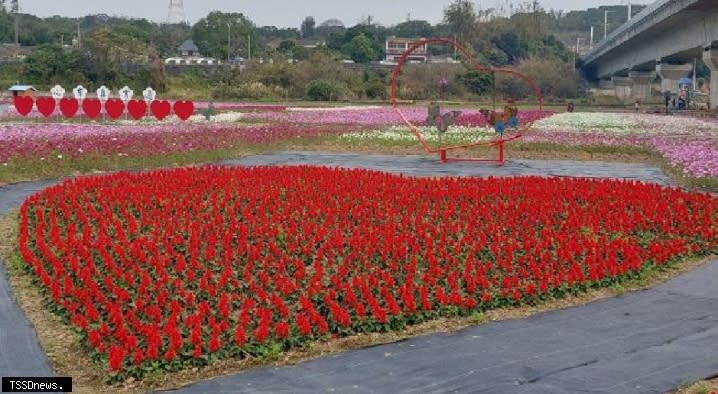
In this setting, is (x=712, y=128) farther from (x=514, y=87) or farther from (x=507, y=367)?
(x=514, y=87)

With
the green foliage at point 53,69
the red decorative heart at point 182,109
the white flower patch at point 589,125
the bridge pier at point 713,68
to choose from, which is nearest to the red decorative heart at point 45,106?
the red decorative heart at point 182,109

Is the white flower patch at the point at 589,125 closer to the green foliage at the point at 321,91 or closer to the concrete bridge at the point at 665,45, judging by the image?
the concrete bridge at the point at 665,45

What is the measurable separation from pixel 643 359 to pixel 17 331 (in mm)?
5170

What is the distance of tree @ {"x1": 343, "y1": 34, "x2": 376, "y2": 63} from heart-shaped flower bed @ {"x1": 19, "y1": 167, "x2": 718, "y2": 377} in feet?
278

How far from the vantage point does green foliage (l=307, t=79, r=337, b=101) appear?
6619 cm

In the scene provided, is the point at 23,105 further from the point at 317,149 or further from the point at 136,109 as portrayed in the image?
the point at 317,149

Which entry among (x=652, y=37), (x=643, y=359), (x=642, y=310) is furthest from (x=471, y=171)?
(x=652, y=37)

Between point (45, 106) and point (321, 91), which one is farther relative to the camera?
point (321, 91)

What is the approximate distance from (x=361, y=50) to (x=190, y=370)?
9456 cm

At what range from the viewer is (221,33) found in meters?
115

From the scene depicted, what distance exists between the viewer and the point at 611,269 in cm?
977

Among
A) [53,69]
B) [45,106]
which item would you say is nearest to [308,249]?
[45,106]

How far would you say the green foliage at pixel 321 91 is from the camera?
66.2 meters

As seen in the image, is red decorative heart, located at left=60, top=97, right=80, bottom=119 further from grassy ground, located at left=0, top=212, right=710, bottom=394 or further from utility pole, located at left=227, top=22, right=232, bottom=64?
utility pole, located at left=227, top=22, right=232, bottom=64
